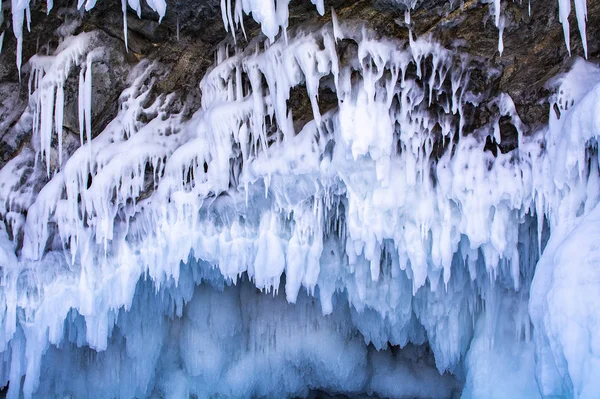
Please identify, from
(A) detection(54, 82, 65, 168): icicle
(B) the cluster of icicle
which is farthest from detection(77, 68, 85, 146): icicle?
(B) the cluster of icicle

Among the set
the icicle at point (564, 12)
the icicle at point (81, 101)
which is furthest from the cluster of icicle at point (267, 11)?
the icicle at point (81, 101)

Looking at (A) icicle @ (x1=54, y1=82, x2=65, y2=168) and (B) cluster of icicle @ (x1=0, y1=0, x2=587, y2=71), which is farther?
(A) icicle @ (x1=54, y1=82, x2=65, y2=168)

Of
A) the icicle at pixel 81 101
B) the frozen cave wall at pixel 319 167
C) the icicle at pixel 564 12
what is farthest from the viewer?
the icicle at pixel 81 101

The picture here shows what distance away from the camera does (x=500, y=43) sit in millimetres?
5277

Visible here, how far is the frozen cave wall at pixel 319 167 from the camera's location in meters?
5.46

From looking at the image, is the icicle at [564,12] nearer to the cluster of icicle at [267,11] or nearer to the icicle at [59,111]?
the cluster of icicle at [267,11]

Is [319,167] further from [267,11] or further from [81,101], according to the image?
[81,101]

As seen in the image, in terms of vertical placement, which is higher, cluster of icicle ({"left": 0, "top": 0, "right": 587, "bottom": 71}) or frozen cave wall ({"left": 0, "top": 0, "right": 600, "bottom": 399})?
cluster of icicle ({"left": 0, "top": 0, "right": 587, "bottom": 71})

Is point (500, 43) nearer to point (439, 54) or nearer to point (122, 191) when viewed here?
point (439, 54)

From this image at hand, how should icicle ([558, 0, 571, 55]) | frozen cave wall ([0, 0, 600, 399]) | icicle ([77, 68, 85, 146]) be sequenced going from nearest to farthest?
icicle ([558, 0, 571, 55]) → frozen cave wall ([0, 0, 600, 399]) → icicle ([77, 68, 85, 146])

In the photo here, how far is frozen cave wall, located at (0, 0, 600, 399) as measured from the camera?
17.9ft

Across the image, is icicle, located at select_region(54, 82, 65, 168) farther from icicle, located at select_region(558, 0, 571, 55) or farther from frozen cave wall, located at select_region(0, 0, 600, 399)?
icicle, located at select_region(558, 0, 571, 55)

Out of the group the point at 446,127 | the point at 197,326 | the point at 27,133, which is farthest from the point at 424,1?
the point at 197,326

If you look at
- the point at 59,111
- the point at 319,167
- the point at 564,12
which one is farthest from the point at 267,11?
the point at 59,111
